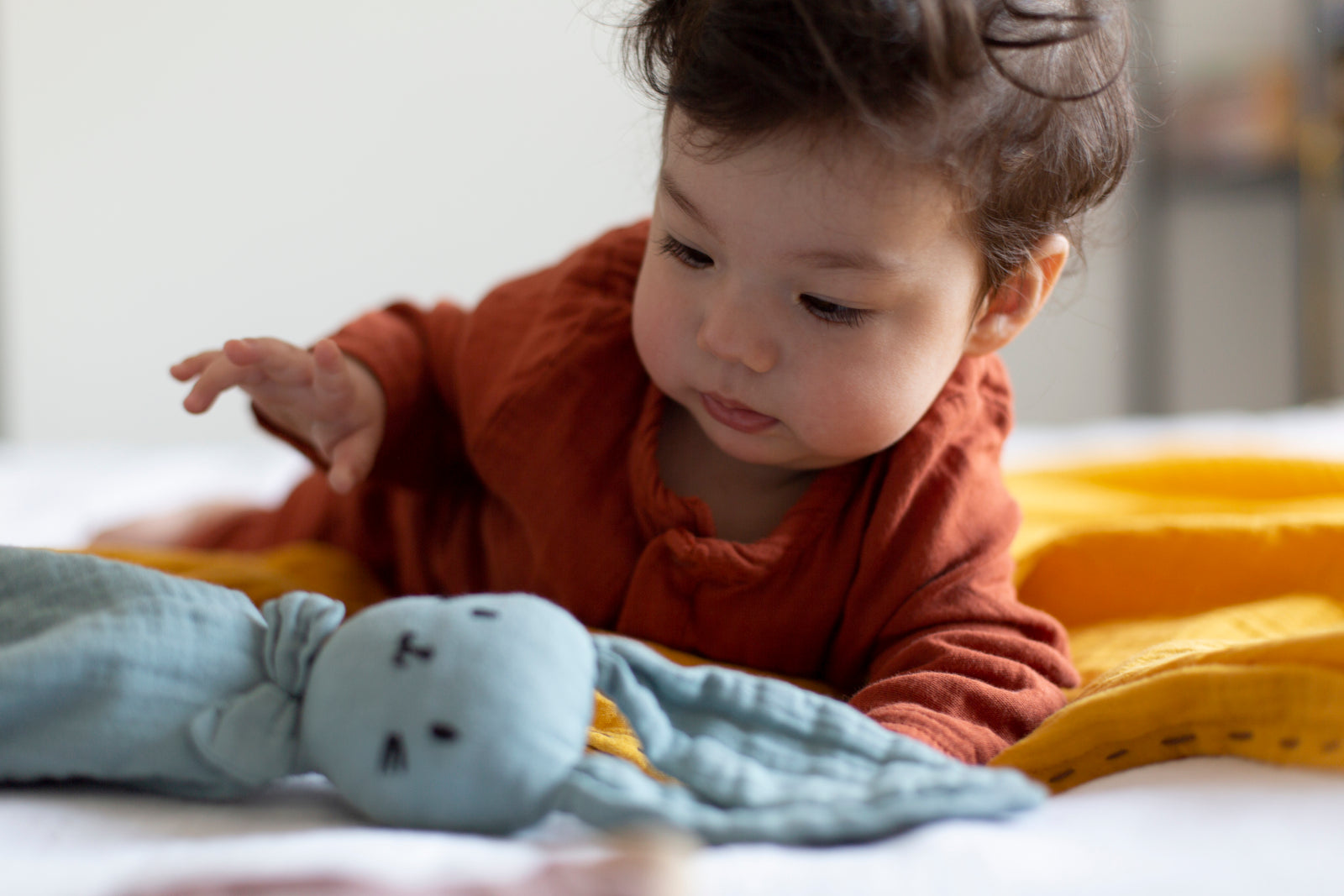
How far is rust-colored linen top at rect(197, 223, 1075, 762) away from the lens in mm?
662

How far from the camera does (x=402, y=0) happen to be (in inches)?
103

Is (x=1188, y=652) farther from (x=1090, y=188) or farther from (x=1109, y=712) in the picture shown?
(x=1090, y=188)

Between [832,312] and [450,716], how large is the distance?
31 cm

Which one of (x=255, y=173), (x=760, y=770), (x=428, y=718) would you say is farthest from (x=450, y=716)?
(x=255, y=173)

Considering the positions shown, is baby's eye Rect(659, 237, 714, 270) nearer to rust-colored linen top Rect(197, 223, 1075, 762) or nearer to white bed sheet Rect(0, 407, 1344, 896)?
rust-colored linen top Rect(197, 223, 1075, 762)

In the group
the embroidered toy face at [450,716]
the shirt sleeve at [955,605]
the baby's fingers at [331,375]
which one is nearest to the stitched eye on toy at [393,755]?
the embroidered toy face at [450,716]

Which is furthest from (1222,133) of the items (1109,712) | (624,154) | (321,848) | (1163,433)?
(321,848)

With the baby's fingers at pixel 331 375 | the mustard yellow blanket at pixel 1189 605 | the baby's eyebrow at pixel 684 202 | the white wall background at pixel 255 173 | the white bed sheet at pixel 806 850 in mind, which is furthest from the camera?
the white wall background at pixel 255 173

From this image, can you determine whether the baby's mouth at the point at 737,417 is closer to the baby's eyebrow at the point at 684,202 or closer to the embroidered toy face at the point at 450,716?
the baby's eyebrow at the point at 684,202

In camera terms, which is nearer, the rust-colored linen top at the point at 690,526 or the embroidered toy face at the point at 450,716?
the embroidered toy face at the point at 450,716

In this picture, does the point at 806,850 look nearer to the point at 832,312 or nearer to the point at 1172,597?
the point at 832,312

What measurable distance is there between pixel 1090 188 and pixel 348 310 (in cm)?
218

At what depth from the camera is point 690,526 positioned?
73 cm

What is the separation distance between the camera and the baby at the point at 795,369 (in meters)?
0.59
